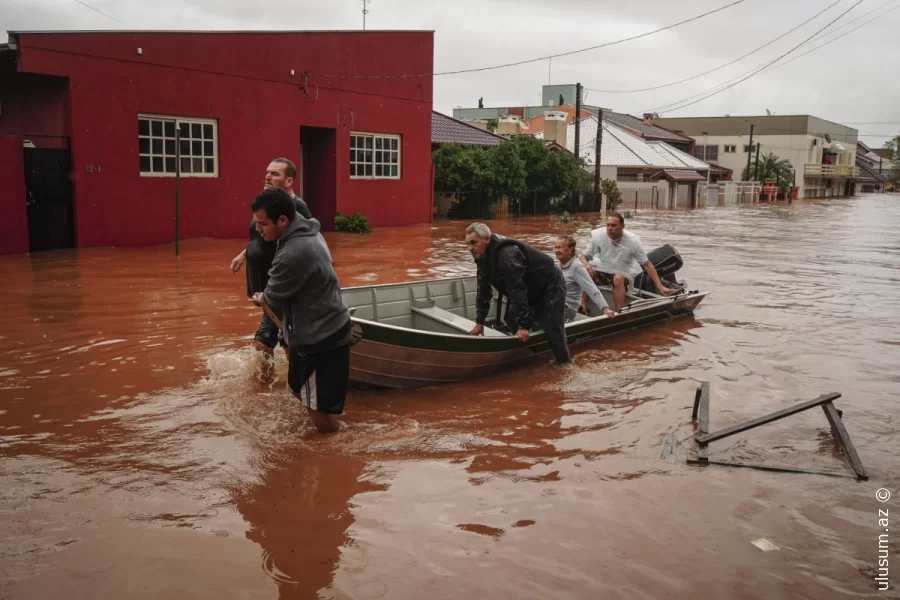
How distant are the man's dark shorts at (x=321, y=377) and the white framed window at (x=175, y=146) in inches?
498

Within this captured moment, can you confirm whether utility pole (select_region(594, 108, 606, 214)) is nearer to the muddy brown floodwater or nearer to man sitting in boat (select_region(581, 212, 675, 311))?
the muddy brown floodwater

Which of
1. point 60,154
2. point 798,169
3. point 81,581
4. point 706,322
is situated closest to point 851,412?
point 706,322

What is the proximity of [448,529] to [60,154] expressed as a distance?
14619 millimetres

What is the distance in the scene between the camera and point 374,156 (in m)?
23.8

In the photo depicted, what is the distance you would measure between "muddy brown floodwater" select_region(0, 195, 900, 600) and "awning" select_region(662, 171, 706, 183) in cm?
3864

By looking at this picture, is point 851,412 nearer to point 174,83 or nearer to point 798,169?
point 174,83

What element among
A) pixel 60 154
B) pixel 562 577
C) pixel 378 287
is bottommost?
pixel 562 577

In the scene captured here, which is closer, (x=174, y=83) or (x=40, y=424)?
(x=40, y=424)

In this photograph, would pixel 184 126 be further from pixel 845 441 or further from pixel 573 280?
pixel 845 441

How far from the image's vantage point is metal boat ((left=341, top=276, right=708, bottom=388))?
726cm

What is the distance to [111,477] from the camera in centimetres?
551

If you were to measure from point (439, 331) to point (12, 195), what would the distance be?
10638 millimetres

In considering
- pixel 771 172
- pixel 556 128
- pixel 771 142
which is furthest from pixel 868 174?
pixel 556 128

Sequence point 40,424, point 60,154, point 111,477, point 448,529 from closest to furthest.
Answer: point 448,529
point 111,477
point 40,424
point 60,154
